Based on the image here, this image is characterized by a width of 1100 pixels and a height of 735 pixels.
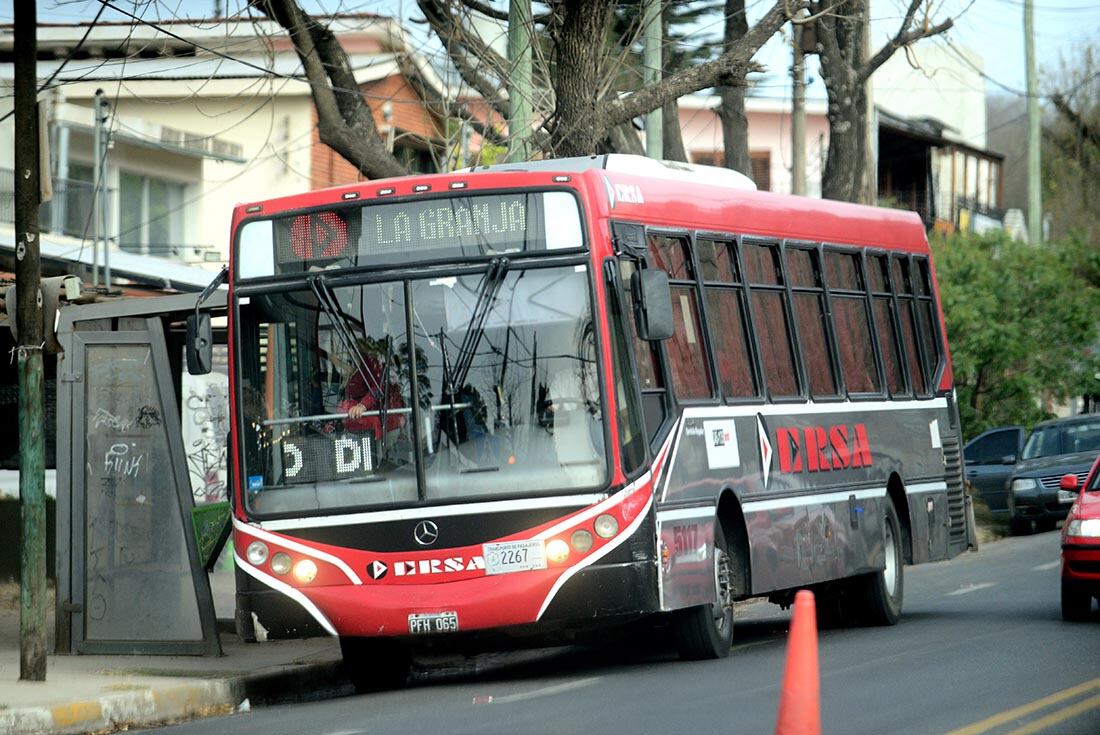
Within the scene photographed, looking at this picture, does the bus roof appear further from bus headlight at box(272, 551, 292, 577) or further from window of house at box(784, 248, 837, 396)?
bus headlight at box(272, 551, 292, 577)

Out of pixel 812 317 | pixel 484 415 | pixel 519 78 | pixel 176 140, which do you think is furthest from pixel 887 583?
pixel 176 140

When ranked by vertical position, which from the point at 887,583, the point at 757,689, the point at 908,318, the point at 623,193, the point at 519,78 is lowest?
the point at 757,689

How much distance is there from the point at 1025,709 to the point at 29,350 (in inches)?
254

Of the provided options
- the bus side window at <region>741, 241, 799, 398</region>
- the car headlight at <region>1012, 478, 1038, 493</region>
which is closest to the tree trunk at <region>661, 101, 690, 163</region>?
the car headlight at <region>1012, 478, 1038, 493</region>

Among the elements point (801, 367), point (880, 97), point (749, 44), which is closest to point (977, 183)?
point (880, 97)

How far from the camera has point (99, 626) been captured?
1411 cm

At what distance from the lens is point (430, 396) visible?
11672 millimetres

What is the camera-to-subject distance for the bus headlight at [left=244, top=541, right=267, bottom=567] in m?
12.0

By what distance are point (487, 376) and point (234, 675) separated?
9.40 ft

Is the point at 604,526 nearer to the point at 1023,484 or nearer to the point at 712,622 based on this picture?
the point at 712,622

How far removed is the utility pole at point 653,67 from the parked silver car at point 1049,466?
299 inches

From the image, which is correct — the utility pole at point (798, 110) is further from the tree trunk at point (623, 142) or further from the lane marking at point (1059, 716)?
the lane marking at point (1059, 716)

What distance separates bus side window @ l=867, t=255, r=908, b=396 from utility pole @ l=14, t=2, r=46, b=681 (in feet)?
23.7

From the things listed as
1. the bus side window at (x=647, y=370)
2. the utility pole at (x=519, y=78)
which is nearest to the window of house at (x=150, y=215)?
the utility pole at (x=519, y=78)
